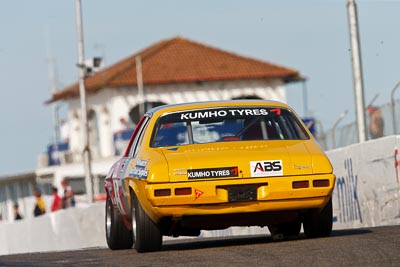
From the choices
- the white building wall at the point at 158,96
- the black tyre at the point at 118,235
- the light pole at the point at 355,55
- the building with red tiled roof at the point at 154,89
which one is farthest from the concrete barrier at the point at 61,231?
the white building wall at the point at 158,96

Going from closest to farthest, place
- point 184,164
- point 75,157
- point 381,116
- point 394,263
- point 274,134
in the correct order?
point 394,263 < point 184,164 < point 274,134 < point 381,116 < point 75,157

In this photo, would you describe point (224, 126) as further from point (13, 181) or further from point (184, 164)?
point (13, 181)

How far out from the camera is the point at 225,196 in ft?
38.3

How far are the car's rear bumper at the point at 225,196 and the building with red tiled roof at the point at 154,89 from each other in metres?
67.3

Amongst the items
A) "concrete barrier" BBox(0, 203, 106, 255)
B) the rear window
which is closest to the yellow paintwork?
the rear window

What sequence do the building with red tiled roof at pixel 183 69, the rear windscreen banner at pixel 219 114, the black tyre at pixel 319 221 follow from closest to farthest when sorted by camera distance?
the black tyre at pixel 319 221, the rear windscreen banner at pixel 219 114, the building with red tiled roof at pixel 183 69

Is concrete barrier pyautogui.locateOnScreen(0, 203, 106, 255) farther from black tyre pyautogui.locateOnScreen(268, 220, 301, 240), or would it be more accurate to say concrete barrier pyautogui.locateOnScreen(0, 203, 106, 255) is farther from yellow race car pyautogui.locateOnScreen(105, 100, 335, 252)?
yellow race car pyautogui.locateOnScreen(105, 100, 335, 252)

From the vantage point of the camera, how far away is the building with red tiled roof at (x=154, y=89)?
8131 centimetres

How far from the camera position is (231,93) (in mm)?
82812

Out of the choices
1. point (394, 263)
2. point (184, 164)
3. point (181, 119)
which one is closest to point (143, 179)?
point (184, 164)

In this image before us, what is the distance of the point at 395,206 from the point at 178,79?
65297 mm

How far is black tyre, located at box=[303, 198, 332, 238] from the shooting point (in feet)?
40.1

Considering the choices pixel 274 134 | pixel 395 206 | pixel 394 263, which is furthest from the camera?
pixel 395 206

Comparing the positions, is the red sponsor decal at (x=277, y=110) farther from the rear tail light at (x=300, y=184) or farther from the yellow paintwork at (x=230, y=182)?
the rear tail light at (x=300, y=184)
